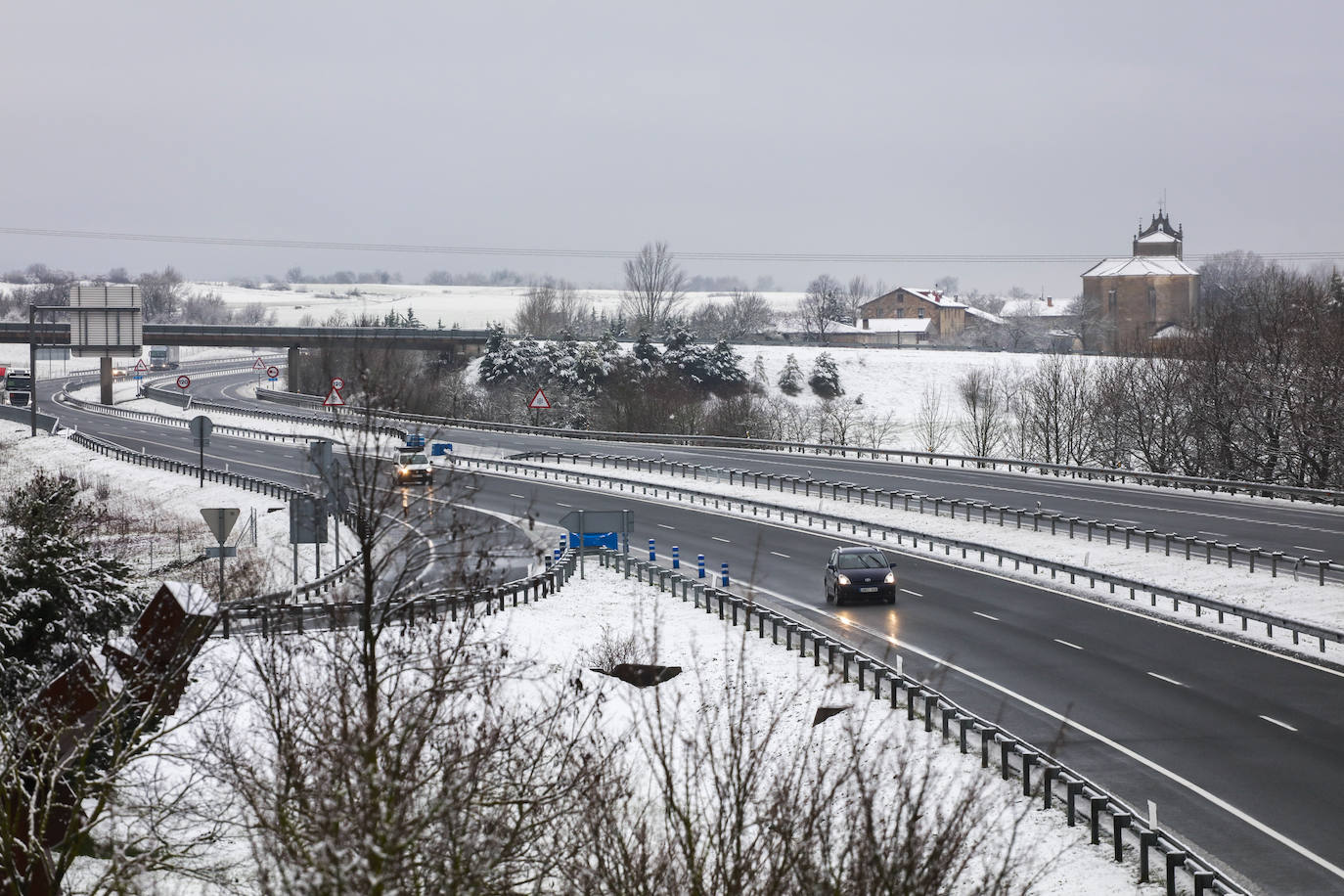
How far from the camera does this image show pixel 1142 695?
74.6 ft

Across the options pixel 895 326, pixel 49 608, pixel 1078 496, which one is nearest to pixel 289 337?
pixel 1078 496

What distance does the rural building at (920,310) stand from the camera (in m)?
184

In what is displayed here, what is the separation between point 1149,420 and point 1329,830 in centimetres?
5737

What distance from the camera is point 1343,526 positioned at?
41.3m

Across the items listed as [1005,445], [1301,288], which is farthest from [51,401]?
[1301,288]

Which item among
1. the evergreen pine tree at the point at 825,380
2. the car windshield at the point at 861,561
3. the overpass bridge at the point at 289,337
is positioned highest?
the overpass bridge at the point at 289,337

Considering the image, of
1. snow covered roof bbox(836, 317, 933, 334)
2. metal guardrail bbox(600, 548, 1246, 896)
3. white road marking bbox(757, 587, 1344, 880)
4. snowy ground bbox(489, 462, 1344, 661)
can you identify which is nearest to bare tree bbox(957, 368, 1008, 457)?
snowy ground bbox(489, 462, 1344, 661)

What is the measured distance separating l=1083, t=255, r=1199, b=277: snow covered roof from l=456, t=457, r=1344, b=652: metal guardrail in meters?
116

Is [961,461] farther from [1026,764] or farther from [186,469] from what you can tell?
[1026,764]

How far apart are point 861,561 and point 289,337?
91000 millimetres

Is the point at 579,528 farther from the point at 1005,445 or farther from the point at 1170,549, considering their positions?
the point at 1005,445

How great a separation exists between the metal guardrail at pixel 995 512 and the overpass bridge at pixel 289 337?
48638mm

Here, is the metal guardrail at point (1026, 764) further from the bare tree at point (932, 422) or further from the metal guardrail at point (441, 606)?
the bare tree at point (932, 422)

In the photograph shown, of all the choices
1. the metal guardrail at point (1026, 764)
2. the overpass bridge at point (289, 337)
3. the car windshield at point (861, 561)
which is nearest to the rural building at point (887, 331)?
the overpass bridge at point (289, 337)
